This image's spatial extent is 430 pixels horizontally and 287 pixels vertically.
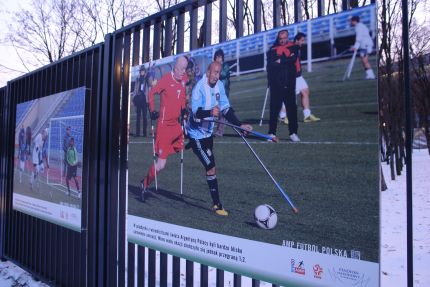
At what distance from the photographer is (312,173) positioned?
2613 mm

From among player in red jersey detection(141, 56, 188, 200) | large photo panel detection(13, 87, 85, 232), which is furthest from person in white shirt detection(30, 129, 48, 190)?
player in red jersey detection(141, 56, 188, 200)

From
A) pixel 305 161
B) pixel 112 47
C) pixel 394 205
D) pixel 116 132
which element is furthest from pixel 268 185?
pixel 394 205

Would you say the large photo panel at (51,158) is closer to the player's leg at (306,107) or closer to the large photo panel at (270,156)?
the large photo panel at (270,156)

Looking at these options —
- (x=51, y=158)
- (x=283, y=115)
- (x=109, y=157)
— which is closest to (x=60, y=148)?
(x=51, y=158)

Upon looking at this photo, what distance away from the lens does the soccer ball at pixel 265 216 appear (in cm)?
279

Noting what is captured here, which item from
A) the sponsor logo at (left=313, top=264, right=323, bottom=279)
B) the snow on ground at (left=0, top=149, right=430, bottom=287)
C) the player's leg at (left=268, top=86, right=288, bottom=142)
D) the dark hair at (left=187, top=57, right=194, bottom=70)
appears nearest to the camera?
the sponsor logo at (left=313, top=264, right=323, bottom=279)

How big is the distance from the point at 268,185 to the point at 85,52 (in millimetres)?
2887

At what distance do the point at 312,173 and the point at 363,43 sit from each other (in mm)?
832

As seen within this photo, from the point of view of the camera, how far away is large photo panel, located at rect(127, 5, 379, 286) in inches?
94.0

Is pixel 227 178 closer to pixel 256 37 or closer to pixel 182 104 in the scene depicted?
pixel 182 104

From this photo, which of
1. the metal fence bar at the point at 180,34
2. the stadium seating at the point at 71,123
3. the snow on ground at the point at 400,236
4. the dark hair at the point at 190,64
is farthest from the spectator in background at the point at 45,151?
the snow on ground at the point at 400,236

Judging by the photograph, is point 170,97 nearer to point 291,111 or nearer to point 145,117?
point 145,117

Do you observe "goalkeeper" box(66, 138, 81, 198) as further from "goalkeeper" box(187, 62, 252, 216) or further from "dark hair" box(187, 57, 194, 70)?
"dark hair" box(187, 57, 194, 70)

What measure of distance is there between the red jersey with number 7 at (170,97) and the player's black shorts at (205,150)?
34 cm
